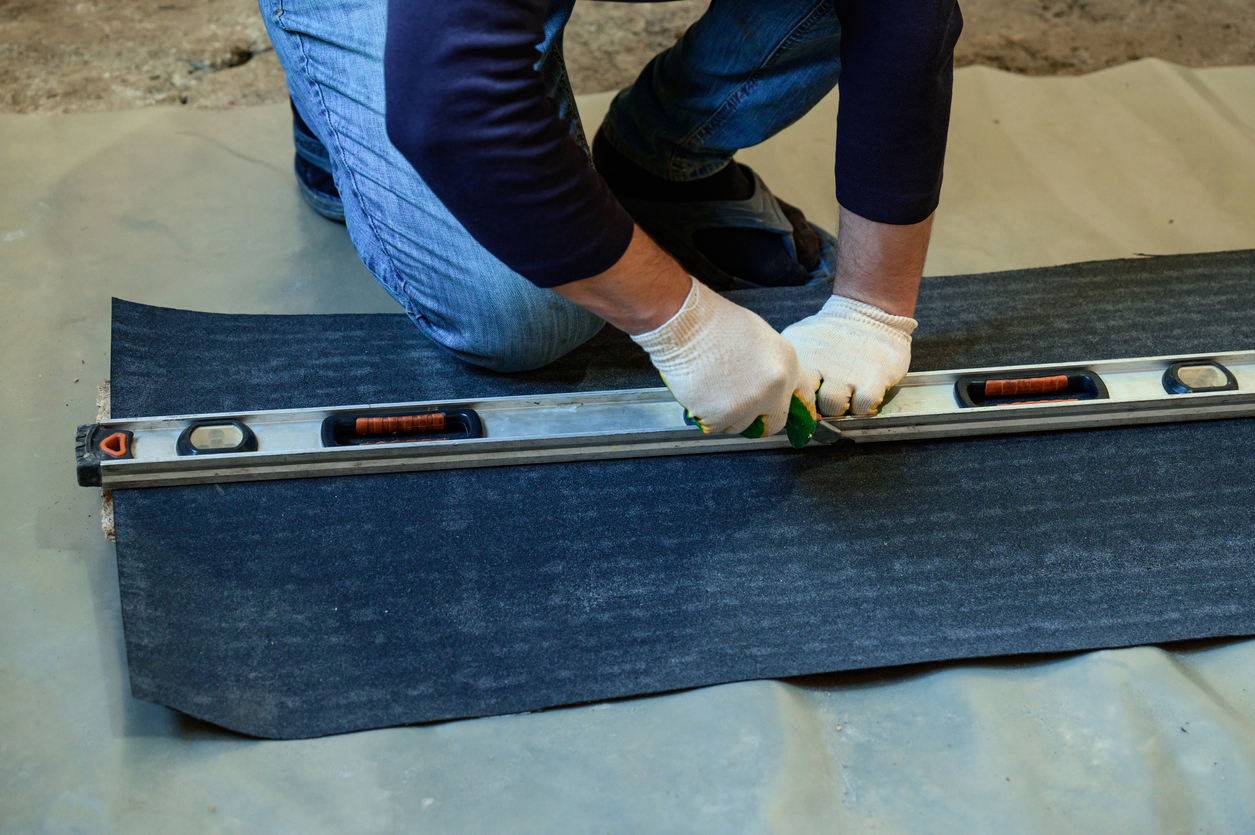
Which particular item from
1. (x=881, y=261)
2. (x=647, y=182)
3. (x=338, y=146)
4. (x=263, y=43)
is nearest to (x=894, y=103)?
(x=881, y=261)

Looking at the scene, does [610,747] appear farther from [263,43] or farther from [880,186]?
[263,43]

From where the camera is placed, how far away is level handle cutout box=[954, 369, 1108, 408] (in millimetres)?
1309

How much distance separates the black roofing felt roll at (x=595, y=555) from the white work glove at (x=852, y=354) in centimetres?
12

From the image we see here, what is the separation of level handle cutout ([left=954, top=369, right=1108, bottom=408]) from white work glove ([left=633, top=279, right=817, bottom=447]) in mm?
374

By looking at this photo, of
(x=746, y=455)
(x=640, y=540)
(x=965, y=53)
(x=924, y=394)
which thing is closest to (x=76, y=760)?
(x=640, y=540)

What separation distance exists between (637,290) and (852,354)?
371mm

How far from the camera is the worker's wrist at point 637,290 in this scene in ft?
3.16

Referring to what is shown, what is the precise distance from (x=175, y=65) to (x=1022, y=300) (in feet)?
6.07

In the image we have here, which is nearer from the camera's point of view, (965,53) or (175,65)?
(175,65)

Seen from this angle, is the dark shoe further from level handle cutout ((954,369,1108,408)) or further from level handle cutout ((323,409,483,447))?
level handle cutout ((323,409,483,447))

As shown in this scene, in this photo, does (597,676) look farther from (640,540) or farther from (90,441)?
(90,441)

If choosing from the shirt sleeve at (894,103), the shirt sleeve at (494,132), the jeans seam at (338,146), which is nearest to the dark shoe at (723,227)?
the shirt sleeve at (894,103)

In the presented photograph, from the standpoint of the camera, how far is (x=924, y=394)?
1.31 metres

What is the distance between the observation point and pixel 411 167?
1.22 m
